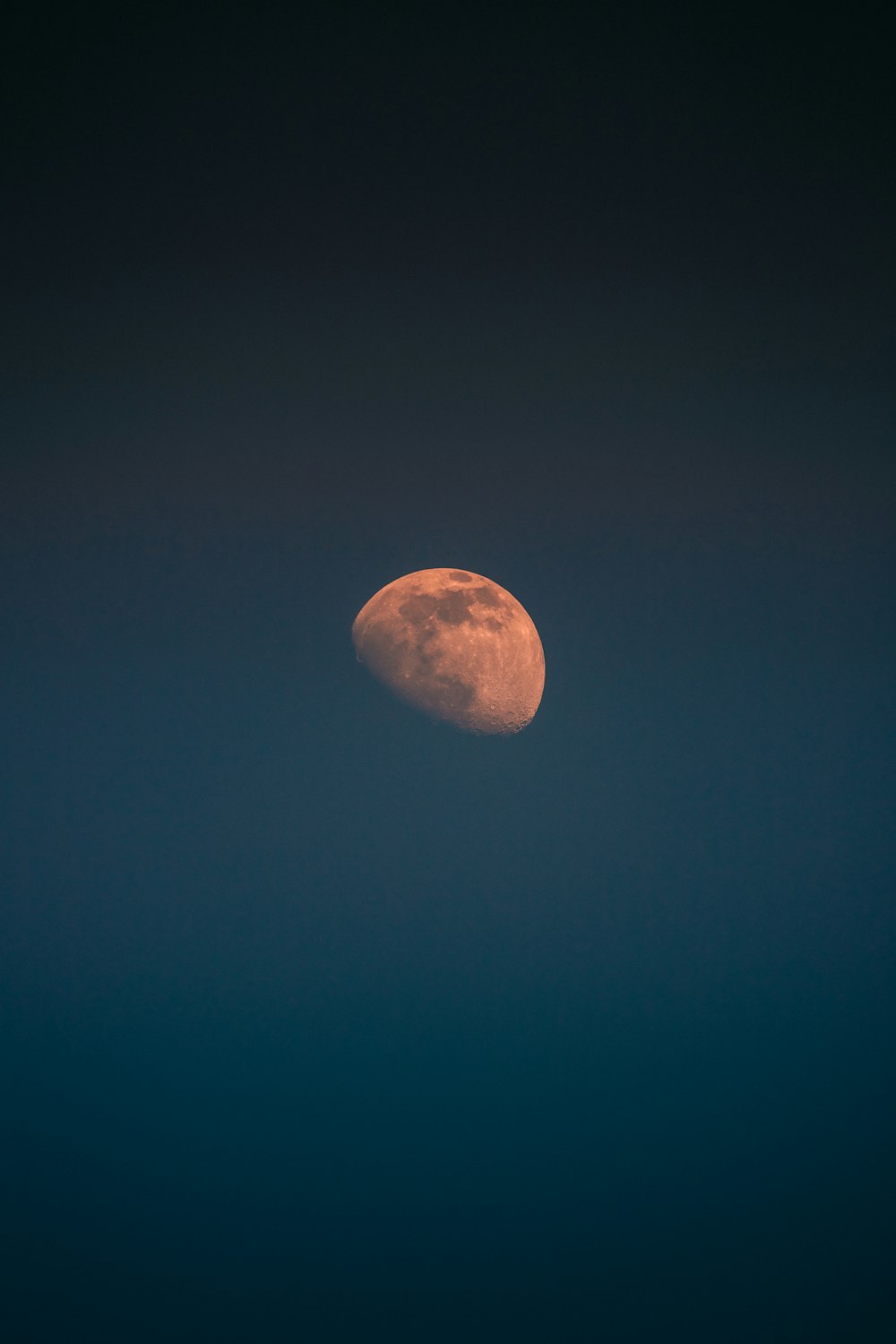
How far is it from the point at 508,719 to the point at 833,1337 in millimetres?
7572

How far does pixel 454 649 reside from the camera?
757 cm

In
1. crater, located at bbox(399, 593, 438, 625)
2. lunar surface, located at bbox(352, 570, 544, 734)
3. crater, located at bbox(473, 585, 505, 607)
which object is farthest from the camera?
crater, located at bbox(473, 585, 505, 607)

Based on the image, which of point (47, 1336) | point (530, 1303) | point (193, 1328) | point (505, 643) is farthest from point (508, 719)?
point (47, 1336)

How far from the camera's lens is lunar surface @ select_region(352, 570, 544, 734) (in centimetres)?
761

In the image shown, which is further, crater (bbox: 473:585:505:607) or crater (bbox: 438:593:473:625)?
crater (bbox: 473:585:505:607)

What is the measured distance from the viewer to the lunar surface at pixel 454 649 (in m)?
7.61

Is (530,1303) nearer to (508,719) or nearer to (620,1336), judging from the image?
(620,1336)

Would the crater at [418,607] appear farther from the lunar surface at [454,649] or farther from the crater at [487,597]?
the crater at [487,597]

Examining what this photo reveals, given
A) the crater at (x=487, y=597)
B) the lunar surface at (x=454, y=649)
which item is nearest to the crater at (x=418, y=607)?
the lunar surface at (x=454, y=649)

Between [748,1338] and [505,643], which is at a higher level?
[505,643]

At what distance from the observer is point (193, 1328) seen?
7.83 metres

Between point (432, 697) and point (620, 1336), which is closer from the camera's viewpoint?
point (432, 697)

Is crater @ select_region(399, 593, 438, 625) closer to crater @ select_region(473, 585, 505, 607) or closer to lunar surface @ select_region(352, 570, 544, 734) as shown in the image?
lunar surface @ select_region(352, 570, 544, 734)

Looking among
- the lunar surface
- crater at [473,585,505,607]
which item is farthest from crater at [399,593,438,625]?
crater at [473,585,505,607]
